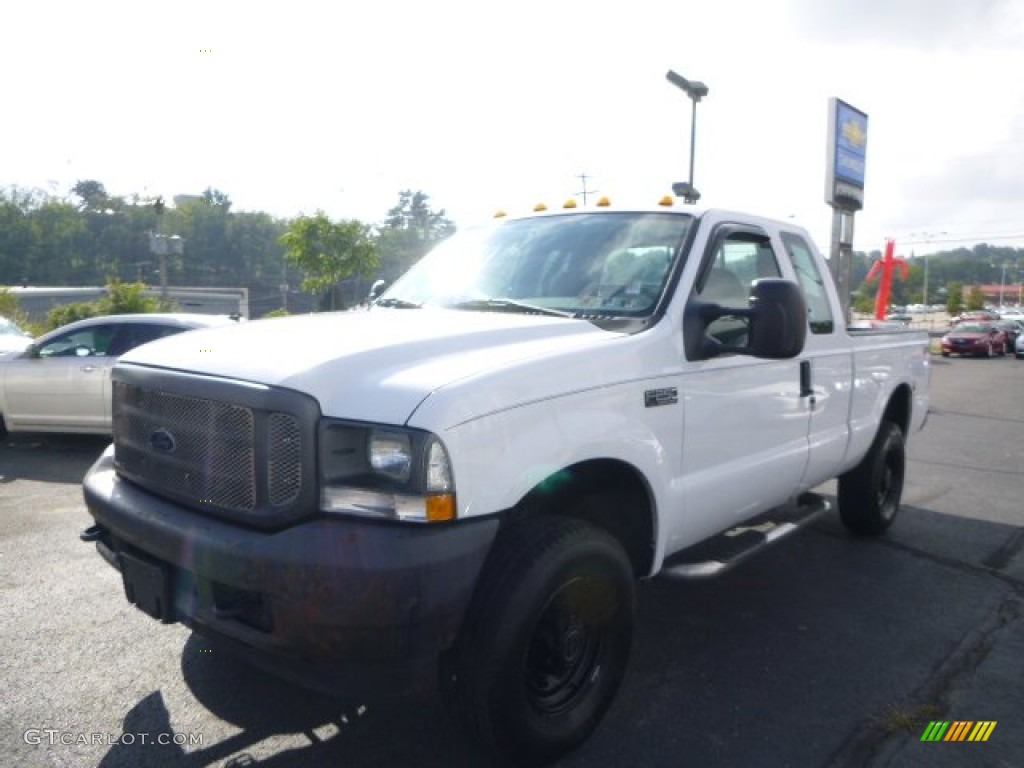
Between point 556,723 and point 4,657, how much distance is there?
254 centimetres

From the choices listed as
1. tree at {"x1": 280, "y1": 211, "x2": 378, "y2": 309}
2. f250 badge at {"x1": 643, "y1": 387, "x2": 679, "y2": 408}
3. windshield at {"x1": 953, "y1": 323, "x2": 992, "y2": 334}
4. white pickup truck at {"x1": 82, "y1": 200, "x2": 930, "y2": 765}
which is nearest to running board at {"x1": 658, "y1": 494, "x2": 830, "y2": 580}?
white pickup truck at {"x1": 82, "y1": 200, "x2": 930, "y2": 765}

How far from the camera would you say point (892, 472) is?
232 inches

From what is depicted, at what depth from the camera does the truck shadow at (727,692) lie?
9.75 ft

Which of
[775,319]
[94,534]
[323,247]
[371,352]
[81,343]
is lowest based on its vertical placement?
A: [94,534]

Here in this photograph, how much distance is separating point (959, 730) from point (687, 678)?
1.06 m

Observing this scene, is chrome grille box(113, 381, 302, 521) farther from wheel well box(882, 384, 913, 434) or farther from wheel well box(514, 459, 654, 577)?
wheel well box(882, 384, 913, 434)

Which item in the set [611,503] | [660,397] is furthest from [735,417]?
[611,503]

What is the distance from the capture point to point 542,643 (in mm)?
2850

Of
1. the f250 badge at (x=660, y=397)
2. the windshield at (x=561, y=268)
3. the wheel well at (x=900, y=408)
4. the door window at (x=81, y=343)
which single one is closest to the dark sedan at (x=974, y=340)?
the wheel well at (x=900, y=408)

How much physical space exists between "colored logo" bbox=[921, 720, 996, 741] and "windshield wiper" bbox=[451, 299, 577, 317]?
85.4 inches

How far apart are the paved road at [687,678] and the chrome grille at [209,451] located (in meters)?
0.98

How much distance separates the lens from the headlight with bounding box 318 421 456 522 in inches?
93.2

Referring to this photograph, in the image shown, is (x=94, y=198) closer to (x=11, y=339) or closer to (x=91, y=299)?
(x=91, y=299)

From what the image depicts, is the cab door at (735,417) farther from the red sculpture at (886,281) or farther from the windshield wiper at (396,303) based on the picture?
the red sculpture at (886,281)
